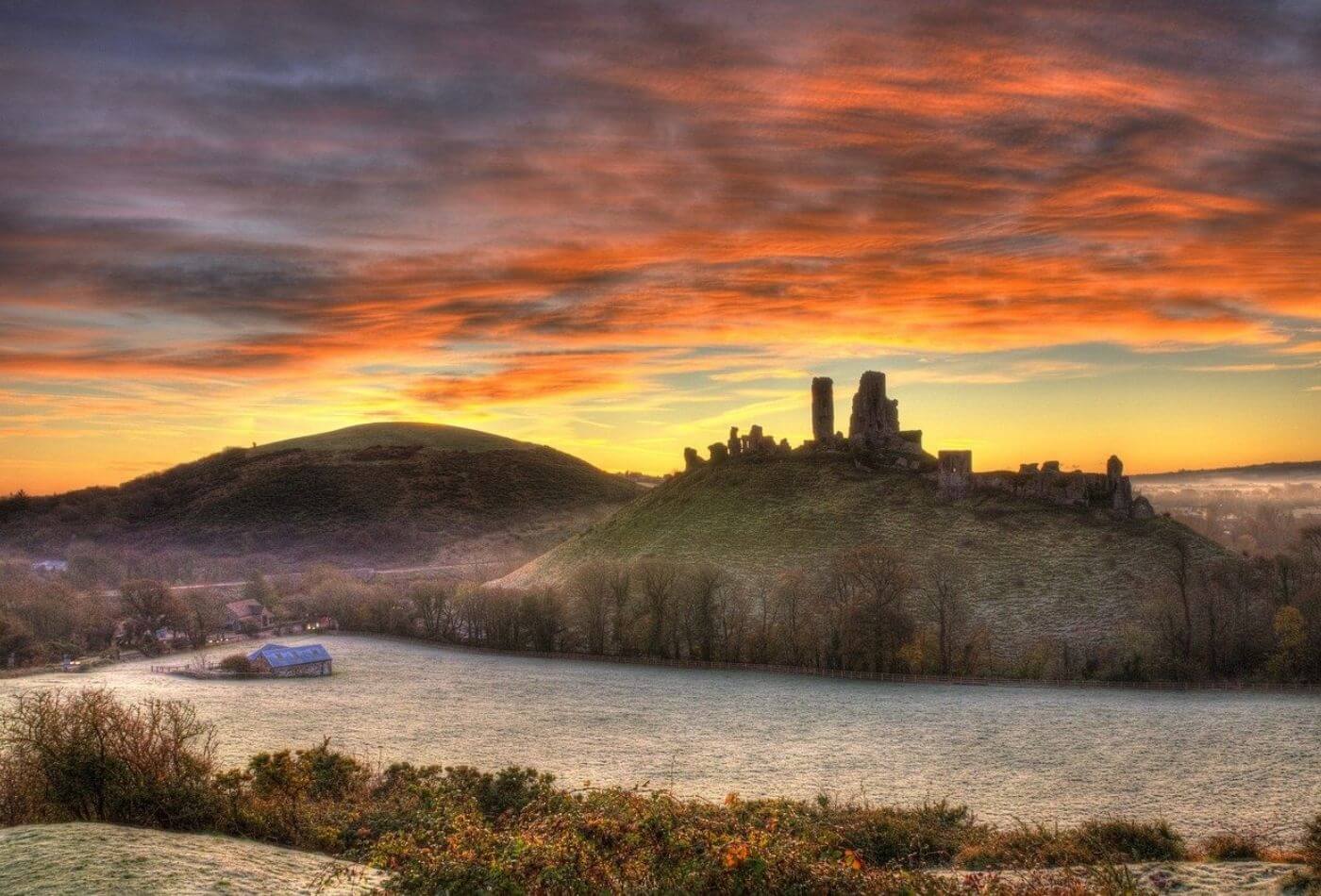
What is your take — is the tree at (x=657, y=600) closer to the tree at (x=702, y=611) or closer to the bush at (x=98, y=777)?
the tree at (x=702, y=611)

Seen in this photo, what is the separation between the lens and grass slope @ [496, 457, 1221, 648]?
65188 millimetres

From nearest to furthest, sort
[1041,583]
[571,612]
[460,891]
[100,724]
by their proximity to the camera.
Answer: [460,891], [100,724], [1041,583], [571,612]

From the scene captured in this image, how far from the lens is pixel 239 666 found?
64125 mm

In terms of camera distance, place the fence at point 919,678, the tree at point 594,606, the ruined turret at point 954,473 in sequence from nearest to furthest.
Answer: the fence at point 919,678
the tree at point 594,606
the ruined turret at point 954,473

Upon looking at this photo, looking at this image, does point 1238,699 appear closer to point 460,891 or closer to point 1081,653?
point 1081,653

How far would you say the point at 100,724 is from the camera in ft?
69.4

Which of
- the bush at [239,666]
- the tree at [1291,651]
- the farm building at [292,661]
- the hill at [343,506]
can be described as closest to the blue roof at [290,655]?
the farm building at [292,661]

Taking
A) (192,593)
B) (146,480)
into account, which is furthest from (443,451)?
(192,593)

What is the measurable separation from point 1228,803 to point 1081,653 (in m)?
27.4

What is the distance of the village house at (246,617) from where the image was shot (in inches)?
3489

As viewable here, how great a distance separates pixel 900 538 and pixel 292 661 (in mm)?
47220

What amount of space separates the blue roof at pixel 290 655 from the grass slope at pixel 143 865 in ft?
152

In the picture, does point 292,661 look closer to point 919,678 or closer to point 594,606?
point 594,606

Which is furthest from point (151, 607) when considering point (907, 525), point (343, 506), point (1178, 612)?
point (343, 506)
